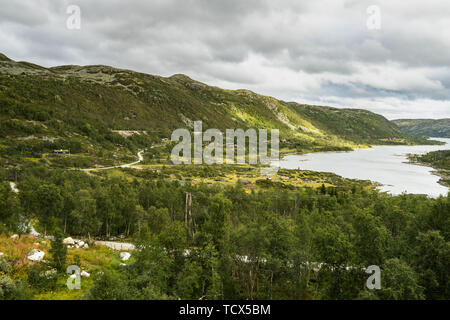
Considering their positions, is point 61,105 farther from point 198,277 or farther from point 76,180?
point 198,277

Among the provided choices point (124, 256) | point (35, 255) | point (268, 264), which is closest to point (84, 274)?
point (35, 255)

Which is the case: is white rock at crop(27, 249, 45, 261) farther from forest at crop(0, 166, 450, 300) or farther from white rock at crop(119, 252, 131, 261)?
white rock at crop(119, 252, 131, 261)

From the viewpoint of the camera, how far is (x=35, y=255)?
999 inches

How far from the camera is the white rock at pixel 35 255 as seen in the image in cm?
2494

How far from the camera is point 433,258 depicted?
68.0 ft

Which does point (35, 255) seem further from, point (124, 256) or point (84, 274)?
point (124, 256)

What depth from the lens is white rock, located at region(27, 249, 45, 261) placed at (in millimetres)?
24942

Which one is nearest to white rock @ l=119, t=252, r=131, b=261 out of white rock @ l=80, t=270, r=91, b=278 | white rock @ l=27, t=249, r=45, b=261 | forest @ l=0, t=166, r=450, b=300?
forest @ l=0, t=166, r=450, b=300

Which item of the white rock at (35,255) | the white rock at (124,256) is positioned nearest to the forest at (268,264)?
the white rock at (35,255)

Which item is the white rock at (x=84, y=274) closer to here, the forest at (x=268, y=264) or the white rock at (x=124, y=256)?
the forest at (x=268, y=264)

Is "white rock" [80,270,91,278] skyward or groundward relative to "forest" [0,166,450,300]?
groundward

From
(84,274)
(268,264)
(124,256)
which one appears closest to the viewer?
(268,264)
